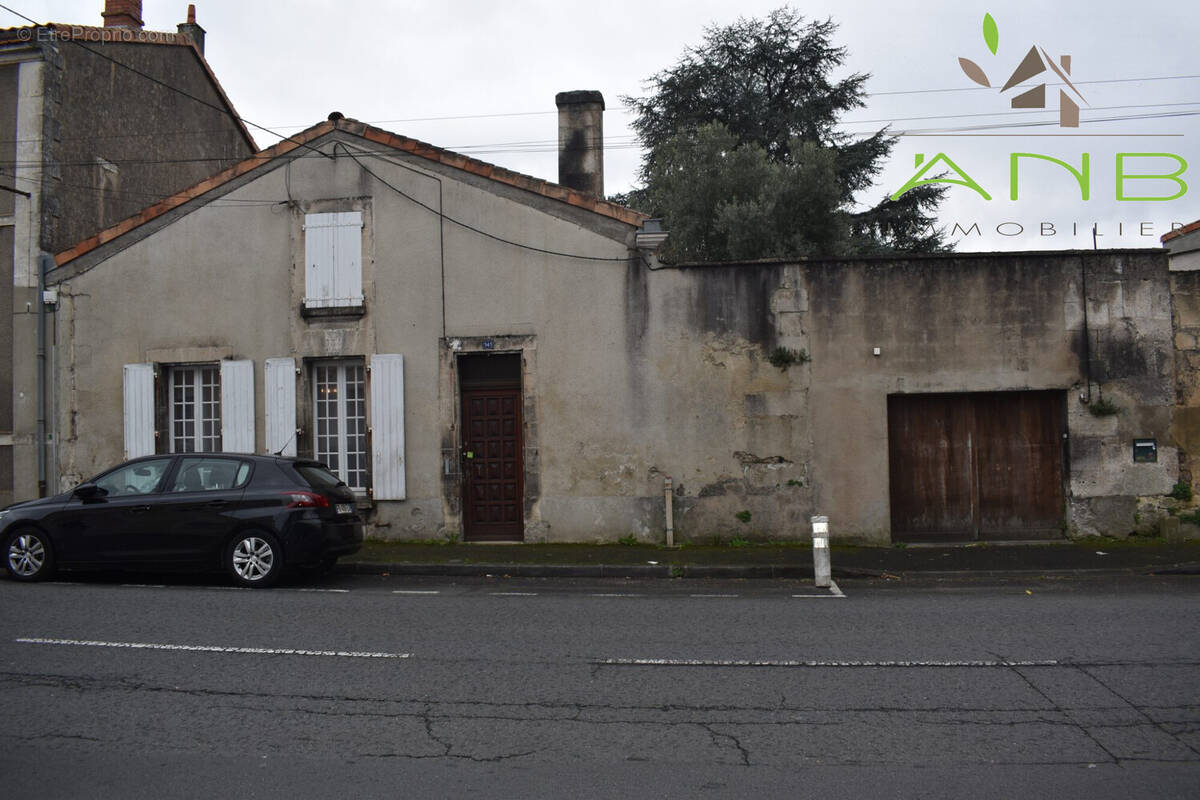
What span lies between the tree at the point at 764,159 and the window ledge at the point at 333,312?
496 inches

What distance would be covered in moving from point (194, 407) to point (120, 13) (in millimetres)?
9187

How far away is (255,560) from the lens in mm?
10273

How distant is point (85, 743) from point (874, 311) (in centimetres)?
1113

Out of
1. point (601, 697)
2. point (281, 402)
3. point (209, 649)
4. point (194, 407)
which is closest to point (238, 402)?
point (281, 402)

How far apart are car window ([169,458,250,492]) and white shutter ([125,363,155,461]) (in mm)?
4500

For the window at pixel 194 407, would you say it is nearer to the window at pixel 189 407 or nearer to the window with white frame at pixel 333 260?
the window at pixel 189 407

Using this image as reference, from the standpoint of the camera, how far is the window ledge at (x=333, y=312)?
14.4 metres

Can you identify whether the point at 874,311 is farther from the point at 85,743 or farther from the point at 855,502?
the point at 85,743

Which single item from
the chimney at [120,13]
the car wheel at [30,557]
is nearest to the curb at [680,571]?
the car wheel at [30,557]

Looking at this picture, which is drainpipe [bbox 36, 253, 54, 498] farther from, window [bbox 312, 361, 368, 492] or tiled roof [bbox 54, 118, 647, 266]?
window [bbox 312, 361, 368, 492]

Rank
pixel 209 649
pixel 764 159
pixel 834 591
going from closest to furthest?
pixel 209 649, pixel 834 591, pixel 764 159

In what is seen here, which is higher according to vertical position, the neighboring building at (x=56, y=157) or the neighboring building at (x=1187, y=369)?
the neighboring building at (x=56, y=157)

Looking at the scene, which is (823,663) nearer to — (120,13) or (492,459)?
(492,459)

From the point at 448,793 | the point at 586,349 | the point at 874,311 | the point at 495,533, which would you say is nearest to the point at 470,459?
the point at 495,533
